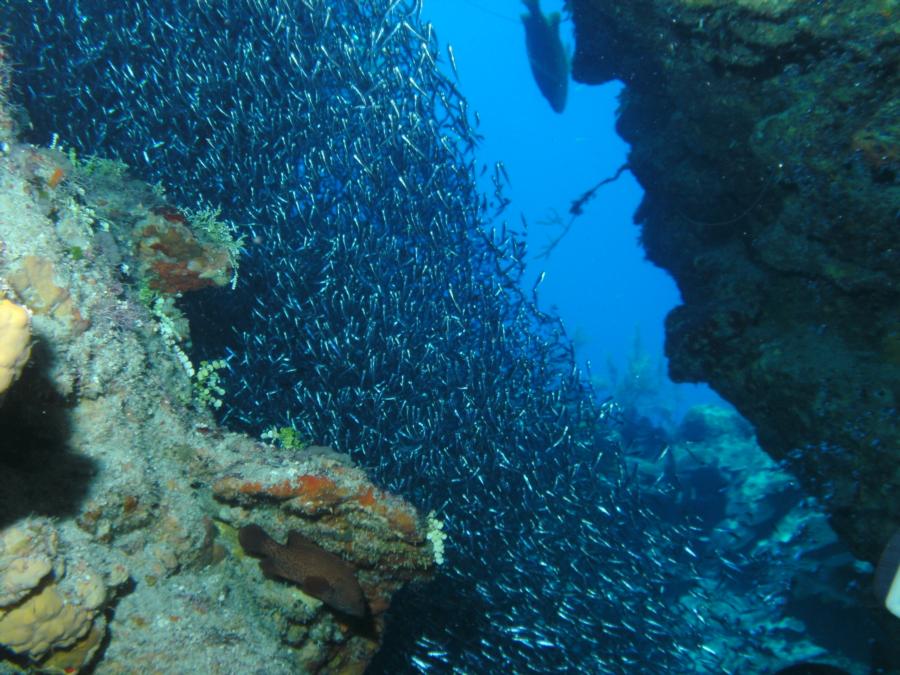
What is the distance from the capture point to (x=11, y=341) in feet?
6.62

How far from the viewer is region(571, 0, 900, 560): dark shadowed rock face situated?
18.4ft

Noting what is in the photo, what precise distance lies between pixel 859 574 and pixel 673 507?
4.27m

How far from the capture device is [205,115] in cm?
762

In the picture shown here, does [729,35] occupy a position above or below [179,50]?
above

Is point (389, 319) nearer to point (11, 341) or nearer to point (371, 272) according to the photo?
point (371, 272)

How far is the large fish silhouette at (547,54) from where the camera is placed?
1372 cm

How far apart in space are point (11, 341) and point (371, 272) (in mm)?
5769

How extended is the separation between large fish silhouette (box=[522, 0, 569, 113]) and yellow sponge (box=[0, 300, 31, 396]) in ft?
48.7

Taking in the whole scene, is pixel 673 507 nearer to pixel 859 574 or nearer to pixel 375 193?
pixel 859 574

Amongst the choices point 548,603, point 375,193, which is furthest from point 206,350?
point 548,603

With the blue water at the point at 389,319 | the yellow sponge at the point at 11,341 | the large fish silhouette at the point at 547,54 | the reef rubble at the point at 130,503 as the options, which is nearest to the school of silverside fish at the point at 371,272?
the blue water at the point at 389,319

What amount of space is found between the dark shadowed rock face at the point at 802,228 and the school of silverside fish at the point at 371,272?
2.63 metres

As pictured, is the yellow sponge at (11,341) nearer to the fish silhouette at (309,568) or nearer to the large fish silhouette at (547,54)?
the fish silhouette at (309,568)

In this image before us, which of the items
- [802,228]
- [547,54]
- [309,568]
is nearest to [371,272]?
[309,568]
